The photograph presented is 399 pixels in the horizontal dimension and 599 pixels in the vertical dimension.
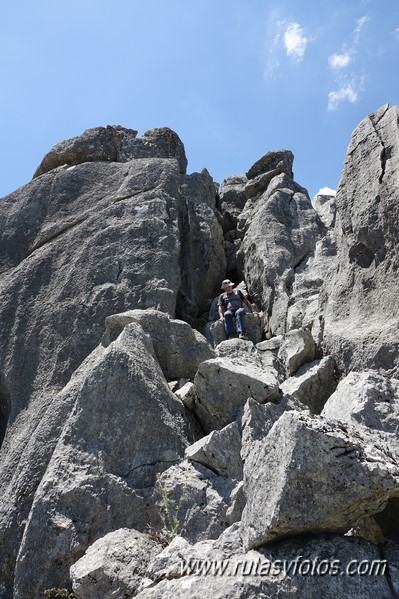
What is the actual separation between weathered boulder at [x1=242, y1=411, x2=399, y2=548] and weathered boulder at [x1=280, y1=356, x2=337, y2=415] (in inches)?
262

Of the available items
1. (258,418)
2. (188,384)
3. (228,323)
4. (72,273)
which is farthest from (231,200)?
(258,418)

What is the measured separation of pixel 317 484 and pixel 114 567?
13.3ft

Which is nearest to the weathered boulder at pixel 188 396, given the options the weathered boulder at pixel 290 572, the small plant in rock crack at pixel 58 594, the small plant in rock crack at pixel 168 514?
the small plant in rock crack at pixel 168 514

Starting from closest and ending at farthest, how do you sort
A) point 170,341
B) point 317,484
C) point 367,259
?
point 317,484 < point 367,259 < point 170,341

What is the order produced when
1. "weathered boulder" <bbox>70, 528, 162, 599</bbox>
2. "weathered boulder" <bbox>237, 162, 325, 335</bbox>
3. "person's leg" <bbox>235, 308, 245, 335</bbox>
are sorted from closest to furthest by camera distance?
"weathered boulder" <bbox>70, 528, 162, 599</bbox> → "person's leg" <bbox>235, 308, 245, 335</bbox> → "weathered boulder" <bbox>237, 162, 325, 335</bbox>

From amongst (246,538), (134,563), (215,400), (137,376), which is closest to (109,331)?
(137,376)

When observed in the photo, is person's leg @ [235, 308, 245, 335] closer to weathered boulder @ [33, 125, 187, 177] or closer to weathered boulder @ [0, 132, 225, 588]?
weathered boulder @ [0, 132, 225, 588]

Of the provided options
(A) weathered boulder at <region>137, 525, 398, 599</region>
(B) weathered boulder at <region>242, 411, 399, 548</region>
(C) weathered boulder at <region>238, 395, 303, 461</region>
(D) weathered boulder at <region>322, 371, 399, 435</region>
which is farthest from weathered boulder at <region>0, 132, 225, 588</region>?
(B) weathered boulder at <region>242, 411, 399, 548</region>

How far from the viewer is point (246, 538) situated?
7.63 meters

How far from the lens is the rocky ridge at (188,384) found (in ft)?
24.3

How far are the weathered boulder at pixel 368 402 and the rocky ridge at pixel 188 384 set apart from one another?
0.12 ft

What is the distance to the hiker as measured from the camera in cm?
2208

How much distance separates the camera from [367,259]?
15.1m

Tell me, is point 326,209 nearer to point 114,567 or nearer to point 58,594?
point 58,594
